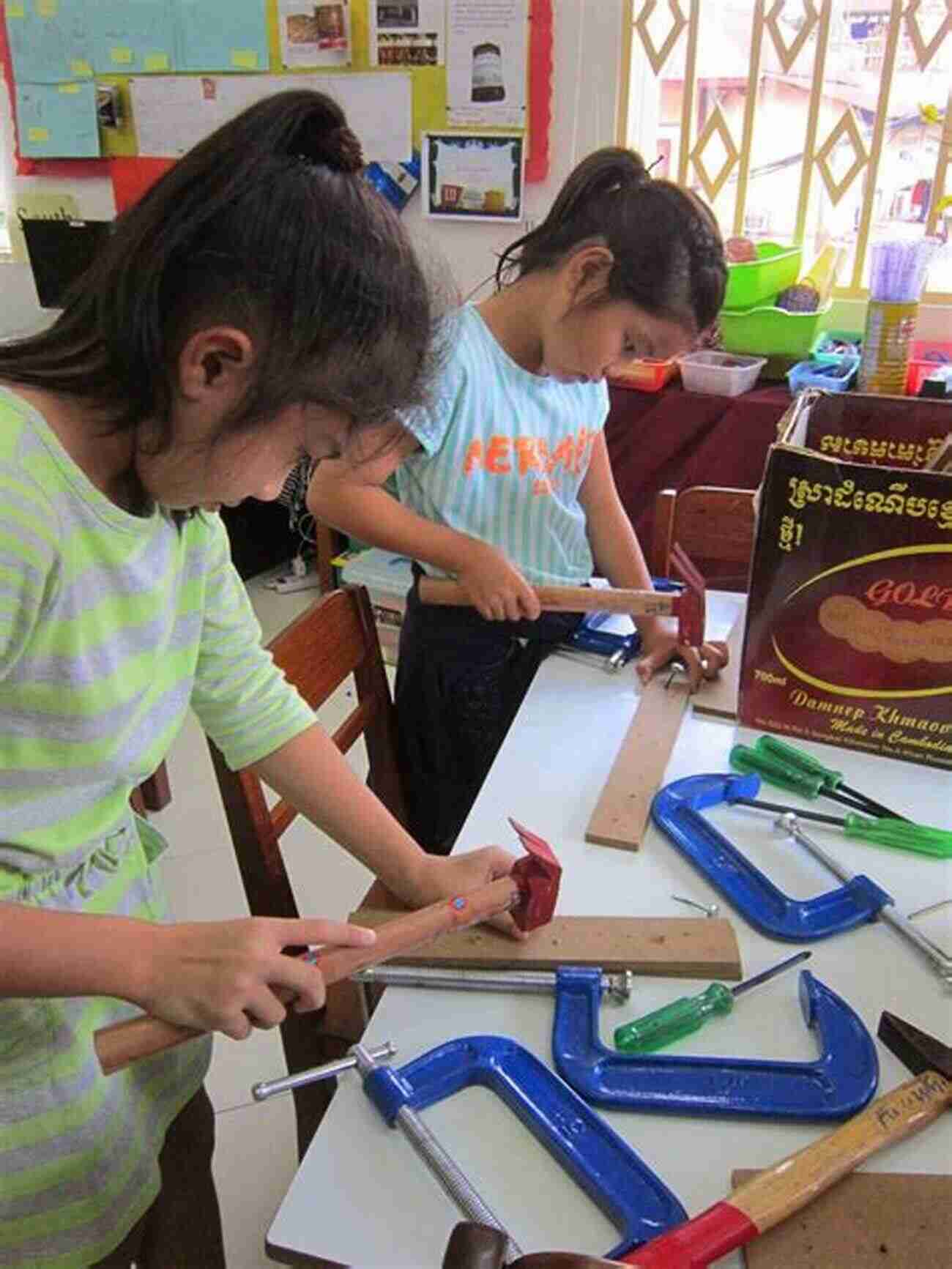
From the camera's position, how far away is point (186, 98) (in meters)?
2.93

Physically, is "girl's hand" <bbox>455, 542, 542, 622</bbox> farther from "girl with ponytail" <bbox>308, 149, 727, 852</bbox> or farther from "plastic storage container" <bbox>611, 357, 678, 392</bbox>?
"plastic storage container" <bbox>611, 357, 678, 392</bbox>

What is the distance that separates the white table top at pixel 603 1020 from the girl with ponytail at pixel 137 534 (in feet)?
0.36

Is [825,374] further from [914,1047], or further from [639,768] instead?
[914,1047]

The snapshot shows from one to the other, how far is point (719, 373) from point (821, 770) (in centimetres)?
147

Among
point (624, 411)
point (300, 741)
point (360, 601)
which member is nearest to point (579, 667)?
point (360, 601)

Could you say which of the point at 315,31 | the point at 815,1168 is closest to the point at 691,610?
the point at 815,1168

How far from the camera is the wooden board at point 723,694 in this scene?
117cm

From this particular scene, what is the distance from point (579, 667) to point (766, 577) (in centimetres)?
31

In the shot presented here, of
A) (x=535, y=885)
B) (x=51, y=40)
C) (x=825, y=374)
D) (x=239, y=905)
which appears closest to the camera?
(x=535, y=885)

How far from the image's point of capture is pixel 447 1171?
2.08ft

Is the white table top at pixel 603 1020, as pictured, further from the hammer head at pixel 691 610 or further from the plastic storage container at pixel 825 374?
the plastic storage container at pixel 825 374

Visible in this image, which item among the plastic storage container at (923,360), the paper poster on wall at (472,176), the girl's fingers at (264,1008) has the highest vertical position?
the paper poster on wall at (472,176)

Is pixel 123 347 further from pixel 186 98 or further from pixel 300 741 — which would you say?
pixel 186 98

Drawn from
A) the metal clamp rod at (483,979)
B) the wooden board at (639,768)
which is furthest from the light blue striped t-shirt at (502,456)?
the metal clamp rod at (483,979)
